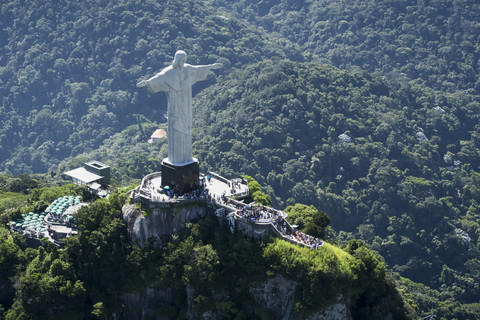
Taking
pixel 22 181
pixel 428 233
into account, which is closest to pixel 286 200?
pixel 428 233

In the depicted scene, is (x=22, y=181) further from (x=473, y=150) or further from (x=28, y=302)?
(x=473, y=150)

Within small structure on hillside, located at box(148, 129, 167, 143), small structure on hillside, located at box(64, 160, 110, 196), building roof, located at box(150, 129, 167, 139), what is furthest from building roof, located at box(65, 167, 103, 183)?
building roof, located at box(150, 129, 167, 139)

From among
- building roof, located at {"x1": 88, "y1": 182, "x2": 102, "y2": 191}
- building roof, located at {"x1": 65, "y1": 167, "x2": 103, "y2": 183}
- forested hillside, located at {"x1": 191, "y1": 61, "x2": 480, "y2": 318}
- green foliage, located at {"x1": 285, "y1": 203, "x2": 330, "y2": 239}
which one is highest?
green foliage, located at {"x1": 285, "y1": 203, "x2": 330, "y2": 239}

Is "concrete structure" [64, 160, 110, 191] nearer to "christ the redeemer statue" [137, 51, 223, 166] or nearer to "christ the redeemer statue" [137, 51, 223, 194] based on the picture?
"christ the redeemer statue" [137, 51, 223, 194]

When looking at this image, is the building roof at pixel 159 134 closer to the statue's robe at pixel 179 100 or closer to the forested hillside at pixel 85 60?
the forested hillside at pixel 85 60

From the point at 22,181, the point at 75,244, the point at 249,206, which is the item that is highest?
the point at 249,206

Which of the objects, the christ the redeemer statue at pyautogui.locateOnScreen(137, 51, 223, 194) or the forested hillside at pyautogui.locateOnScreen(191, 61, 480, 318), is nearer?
the christ the redeemer statue at pyautogui.locateOnScreen(137, 51, 223, 194)

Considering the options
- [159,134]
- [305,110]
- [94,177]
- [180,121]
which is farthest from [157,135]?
[180,121]
